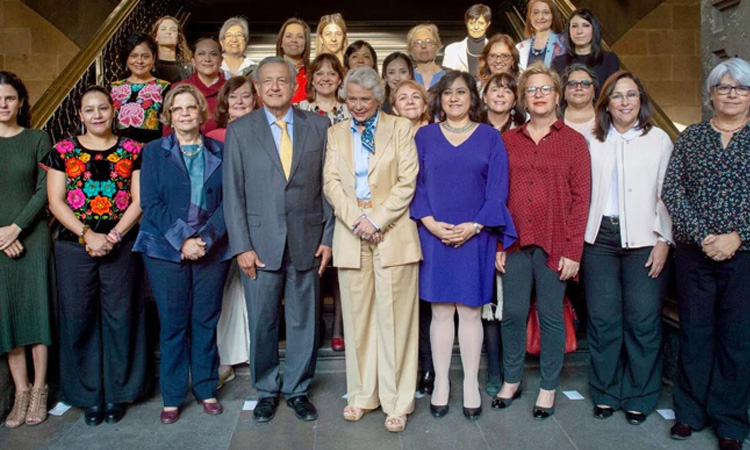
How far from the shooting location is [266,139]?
12.1 ft

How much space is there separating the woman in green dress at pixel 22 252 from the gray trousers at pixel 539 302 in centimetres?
253

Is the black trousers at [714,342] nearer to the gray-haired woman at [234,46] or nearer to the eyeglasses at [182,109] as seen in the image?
the eyeglasses at [182,109]

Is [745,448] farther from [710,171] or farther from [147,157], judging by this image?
[147,157]

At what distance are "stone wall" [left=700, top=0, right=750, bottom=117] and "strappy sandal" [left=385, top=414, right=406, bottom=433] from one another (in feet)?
9.49

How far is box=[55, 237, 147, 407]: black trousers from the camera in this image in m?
3.74

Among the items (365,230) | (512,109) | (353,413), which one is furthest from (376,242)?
(512,109)

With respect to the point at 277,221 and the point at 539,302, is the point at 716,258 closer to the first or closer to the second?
the point at 539,302

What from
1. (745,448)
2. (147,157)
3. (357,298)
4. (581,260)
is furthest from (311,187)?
(745,448)

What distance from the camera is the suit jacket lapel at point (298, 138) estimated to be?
3.69 m

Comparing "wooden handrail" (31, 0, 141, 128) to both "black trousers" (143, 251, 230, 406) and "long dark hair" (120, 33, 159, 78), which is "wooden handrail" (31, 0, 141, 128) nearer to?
"long dark hair" (120, 33, 159, 78)

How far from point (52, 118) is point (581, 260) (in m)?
3.45

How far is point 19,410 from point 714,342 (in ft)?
12.1

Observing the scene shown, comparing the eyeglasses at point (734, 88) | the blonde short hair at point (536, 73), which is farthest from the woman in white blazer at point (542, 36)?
the eyeglasses at point (734, 88)

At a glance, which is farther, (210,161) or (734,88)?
(210,161)
